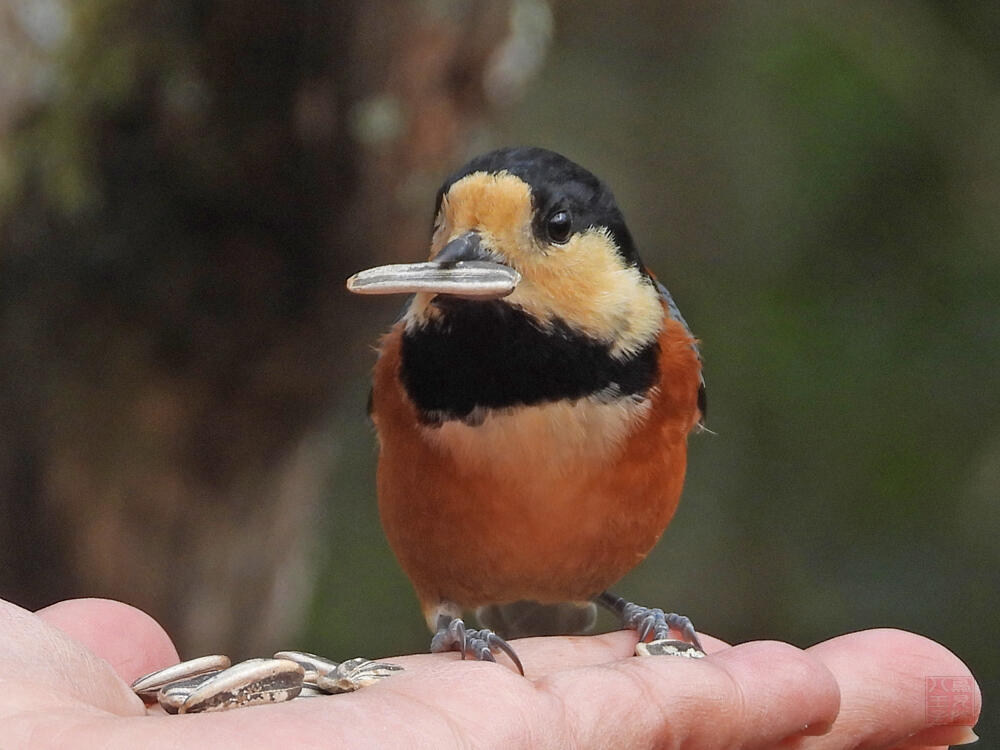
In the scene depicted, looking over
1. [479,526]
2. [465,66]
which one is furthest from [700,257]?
[479,526]

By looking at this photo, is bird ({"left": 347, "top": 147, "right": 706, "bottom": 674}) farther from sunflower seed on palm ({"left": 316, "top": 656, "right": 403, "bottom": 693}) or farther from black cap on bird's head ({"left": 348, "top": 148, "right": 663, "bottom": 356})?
sunflower seed on palm ({"left": 316, "top": 656, "right": 403, "bottom": 693})

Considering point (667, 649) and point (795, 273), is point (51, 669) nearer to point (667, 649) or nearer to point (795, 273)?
point (667, 649)

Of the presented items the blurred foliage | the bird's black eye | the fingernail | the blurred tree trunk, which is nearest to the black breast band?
the bird's black eye

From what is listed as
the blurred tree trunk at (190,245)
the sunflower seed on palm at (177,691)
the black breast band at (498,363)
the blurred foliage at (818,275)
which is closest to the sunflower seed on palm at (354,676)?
the sunflower seed on palm at (177,691)

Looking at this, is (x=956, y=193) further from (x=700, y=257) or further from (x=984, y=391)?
(x=700, y=257)

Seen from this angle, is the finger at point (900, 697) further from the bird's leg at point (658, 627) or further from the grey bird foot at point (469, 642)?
the grey bird foot at point (469, 642)

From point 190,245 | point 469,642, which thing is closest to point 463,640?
point 469,642

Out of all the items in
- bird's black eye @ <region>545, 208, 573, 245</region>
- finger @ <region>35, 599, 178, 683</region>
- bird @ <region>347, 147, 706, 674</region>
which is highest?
bird's black eye @ <region>545, 208, 573, 245</region>
